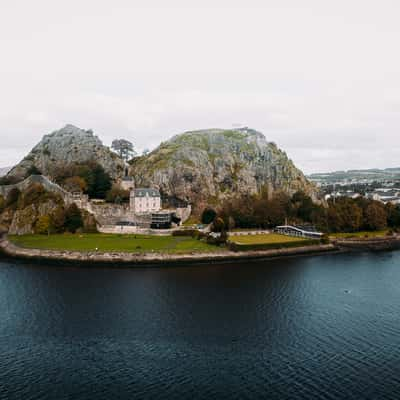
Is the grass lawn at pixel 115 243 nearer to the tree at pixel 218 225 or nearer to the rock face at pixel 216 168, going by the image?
the tree at pixel 218 225

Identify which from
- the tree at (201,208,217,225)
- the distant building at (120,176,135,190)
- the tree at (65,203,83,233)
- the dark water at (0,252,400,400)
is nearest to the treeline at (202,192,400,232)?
the tree at (201,208,217,225)

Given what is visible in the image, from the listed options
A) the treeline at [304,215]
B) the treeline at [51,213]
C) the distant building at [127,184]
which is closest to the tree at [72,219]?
the treeline at [51,213]

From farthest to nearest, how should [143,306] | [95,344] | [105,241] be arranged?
1. [105,241]
2. [143,306]
3. [95,344]

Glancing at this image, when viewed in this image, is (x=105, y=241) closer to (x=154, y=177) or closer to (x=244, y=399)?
(x=154, y=177)

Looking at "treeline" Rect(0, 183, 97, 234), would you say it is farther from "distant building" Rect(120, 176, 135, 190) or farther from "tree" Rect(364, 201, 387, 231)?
"tree" Rect(364, 201, 387, 231)

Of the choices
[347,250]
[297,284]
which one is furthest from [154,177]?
[297,284]

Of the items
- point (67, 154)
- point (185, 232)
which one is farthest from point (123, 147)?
point (185, 232)

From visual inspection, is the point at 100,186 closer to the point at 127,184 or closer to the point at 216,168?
the point at 127,184
